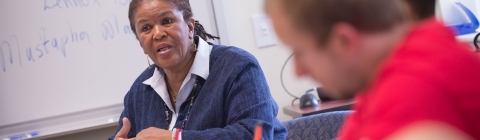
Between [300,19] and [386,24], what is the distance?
0.08 metres

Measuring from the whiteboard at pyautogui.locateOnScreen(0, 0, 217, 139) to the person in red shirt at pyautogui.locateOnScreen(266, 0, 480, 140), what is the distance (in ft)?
6.12

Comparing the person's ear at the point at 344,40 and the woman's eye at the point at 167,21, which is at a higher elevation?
the woman's eye at the point at 167,21

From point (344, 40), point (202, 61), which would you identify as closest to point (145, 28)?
point (202, 61)

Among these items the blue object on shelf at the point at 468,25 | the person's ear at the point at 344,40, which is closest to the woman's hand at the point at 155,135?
the person's ear at the point at 344,40

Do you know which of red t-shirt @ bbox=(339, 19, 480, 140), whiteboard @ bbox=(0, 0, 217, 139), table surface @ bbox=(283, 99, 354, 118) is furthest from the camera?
whiteboard @ bbox=(0, 0, 217, 139)

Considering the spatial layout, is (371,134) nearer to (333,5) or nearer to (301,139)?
(333,5)

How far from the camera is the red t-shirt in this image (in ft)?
1.52

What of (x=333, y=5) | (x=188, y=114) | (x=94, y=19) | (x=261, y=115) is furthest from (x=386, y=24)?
(x=94, y=19)

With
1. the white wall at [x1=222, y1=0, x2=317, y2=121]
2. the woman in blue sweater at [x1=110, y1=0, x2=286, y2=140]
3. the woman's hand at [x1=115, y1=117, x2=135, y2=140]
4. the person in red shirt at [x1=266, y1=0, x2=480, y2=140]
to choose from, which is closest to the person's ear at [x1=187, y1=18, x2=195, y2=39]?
the woman in blue sweater at [x1=110, y1=0, x2=286, y2=140]

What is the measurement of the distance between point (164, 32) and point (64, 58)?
0.95m

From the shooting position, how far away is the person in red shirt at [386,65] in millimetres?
466

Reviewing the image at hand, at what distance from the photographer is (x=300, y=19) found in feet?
1.87

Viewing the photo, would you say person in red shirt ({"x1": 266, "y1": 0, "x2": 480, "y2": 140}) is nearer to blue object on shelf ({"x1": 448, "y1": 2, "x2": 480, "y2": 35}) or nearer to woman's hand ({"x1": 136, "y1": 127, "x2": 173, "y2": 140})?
woman's hand ({"x1": 136, "y1": 127, "x2": 173, "y2": 140})

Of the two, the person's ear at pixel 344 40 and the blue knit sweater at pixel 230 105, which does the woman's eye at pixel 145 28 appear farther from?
the person's ear at pixel 344 40
